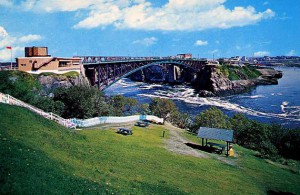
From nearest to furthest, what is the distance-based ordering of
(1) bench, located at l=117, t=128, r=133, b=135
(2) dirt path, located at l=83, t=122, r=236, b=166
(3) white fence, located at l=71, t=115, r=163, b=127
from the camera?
(2) dirt path, located at l=83, t=122, r=236, b=166 → (1) bench, located at l=117, t=128, r=133, b=135 → (3) white fence, located at l=71, t=115, r=163, b=127

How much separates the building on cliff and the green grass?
34.4 meters

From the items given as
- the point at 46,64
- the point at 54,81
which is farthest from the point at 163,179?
the point at 46,64

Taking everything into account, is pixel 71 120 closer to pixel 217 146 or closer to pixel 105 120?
pixel 105 120

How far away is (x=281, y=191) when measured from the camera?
2986cm

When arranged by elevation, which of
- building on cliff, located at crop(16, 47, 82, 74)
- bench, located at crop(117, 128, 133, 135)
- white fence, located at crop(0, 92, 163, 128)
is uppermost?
building on cliff, located at crop(16, 47, 82, 74)

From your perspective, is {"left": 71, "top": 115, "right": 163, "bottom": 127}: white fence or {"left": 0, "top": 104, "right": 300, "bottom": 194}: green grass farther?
{"left": 71, "top": 115, "right": 163, "bottom": 127}: white fence

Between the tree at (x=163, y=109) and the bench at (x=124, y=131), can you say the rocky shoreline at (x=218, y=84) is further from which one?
the bench at (x=124, y=131)

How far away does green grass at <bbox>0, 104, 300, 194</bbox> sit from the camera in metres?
18.2

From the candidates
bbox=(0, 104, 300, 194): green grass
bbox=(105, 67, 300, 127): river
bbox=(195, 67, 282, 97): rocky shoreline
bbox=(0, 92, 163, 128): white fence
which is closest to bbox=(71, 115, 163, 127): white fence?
bbox=(0, 92, 163, 128): white fence

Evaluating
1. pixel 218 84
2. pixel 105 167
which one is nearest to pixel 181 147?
pixel 105 167

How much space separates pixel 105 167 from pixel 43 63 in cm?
5045

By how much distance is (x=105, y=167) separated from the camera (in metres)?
24.4

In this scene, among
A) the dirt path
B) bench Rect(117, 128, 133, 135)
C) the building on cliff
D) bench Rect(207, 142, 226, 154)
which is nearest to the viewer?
the dirt path

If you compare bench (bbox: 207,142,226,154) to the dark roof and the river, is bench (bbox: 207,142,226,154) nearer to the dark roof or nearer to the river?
the dark roof
